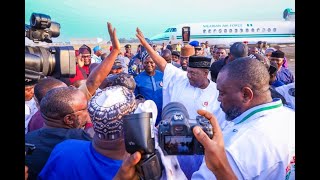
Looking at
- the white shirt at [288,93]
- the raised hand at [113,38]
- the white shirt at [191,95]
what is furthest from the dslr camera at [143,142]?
the white shirt at [288,93]

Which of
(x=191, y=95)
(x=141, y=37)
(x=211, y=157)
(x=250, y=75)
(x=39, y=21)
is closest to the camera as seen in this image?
(x=211, y=157)

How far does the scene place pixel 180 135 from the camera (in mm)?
1332

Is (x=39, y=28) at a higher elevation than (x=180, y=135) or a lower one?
higher

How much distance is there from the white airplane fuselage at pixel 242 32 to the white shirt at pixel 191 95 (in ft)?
94.5

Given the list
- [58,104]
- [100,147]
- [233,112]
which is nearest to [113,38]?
[58,104]

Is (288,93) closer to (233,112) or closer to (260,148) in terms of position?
(233,112)

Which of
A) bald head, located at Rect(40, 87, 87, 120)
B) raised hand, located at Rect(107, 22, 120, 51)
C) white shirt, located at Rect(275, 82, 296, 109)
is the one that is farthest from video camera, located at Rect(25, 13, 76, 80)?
white shirt, located at Rect(275, 82, 296, 109)

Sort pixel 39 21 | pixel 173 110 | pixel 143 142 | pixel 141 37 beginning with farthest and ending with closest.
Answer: pixel 141 37
pixel 39 21
pixel 173 110
pixel 143 142

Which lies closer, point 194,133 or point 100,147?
point 194,133

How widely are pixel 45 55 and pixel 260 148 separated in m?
1.23

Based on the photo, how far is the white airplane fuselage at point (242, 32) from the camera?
3331cm

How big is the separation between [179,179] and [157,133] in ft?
0.80
